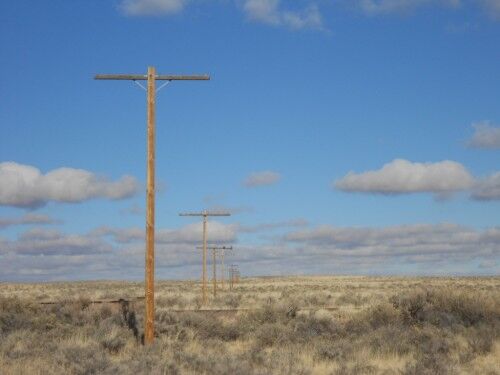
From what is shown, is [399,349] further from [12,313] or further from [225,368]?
[12,313]

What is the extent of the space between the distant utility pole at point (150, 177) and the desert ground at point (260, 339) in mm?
907

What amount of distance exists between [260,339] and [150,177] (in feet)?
→ 20.7

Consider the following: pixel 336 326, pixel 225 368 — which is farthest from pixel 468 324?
pixel 225 368

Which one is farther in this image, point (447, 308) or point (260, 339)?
point (447, 308)

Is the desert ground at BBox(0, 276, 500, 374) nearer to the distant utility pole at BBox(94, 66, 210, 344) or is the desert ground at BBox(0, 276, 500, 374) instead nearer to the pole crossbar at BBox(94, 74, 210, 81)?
the distant utility pole at BBox(94, 66, 210, 344)

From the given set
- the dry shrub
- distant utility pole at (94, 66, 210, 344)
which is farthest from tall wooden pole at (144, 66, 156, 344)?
the dry shrub

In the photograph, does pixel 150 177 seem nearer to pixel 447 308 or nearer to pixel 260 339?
pixel 260 339

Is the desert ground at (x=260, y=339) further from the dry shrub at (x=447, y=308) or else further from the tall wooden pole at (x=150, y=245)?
the tall wooden pole at (x=150, y=245)

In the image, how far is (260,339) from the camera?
2161 centimetres

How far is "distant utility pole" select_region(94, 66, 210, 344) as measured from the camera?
1953 centimetres

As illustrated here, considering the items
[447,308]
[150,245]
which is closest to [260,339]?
[150,245]

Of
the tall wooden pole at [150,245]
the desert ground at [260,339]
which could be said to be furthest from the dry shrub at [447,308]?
the tall wooden pole at [150,245]

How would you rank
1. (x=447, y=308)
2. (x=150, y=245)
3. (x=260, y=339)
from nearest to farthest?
(x=150, y=245)
(x=260, y=339)
(x=447, y=308)

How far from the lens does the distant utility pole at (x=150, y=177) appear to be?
64.1 feet
